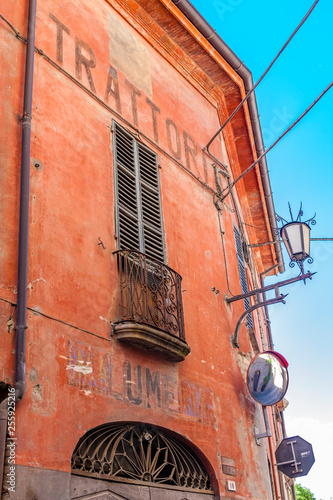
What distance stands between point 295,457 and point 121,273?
3.68m

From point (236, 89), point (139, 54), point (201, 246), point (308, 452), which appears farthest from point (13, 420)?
point (236, 89)

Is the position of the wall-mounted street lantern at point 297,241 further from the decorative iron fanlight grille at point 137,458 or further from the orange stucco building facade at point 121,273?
the decorative iron fanlight grille at point 137,458

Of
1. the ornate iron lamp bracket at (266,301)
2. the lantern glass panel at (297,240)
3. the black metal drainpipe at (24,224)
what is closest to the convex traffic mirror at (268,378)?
the ornate iron lamp bracket at (266,301)

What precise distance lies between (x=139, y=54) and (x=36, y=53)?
3024 mm

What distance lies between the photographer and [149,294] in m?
8.25

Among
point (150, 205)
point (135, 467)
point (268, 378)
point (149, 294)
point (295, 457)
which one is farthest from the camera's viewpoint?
point (268, 378)

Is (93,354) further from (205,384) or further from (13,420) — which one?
(205,384)

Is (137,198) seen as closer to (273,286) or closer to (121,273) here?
(121,273)

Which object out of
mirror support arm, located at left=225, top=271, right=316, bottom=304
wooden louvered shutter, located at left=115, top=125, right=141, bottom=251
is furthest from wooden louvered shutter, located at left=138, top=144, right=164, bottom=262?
mirror support arm, located at left=225, top=271, right=316, bottom=304

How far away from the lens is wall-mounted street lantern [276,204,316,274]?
32.1 feet

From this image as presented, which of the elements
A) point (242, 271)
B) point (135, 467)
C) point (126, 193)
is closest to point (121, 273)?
point (126, 193)

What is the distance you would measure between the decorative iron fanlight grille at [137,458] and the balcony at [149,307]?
1086 millimetres

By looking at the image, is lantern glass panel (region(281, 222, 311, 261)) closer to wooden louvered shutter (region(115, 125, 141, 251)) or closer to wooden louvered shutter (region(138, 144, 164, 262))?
wooden louvered shutter (region(138, 144, 164, 262))

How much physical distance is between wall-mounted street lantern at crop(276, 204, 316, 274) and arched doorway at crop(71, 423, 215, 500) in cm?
351
